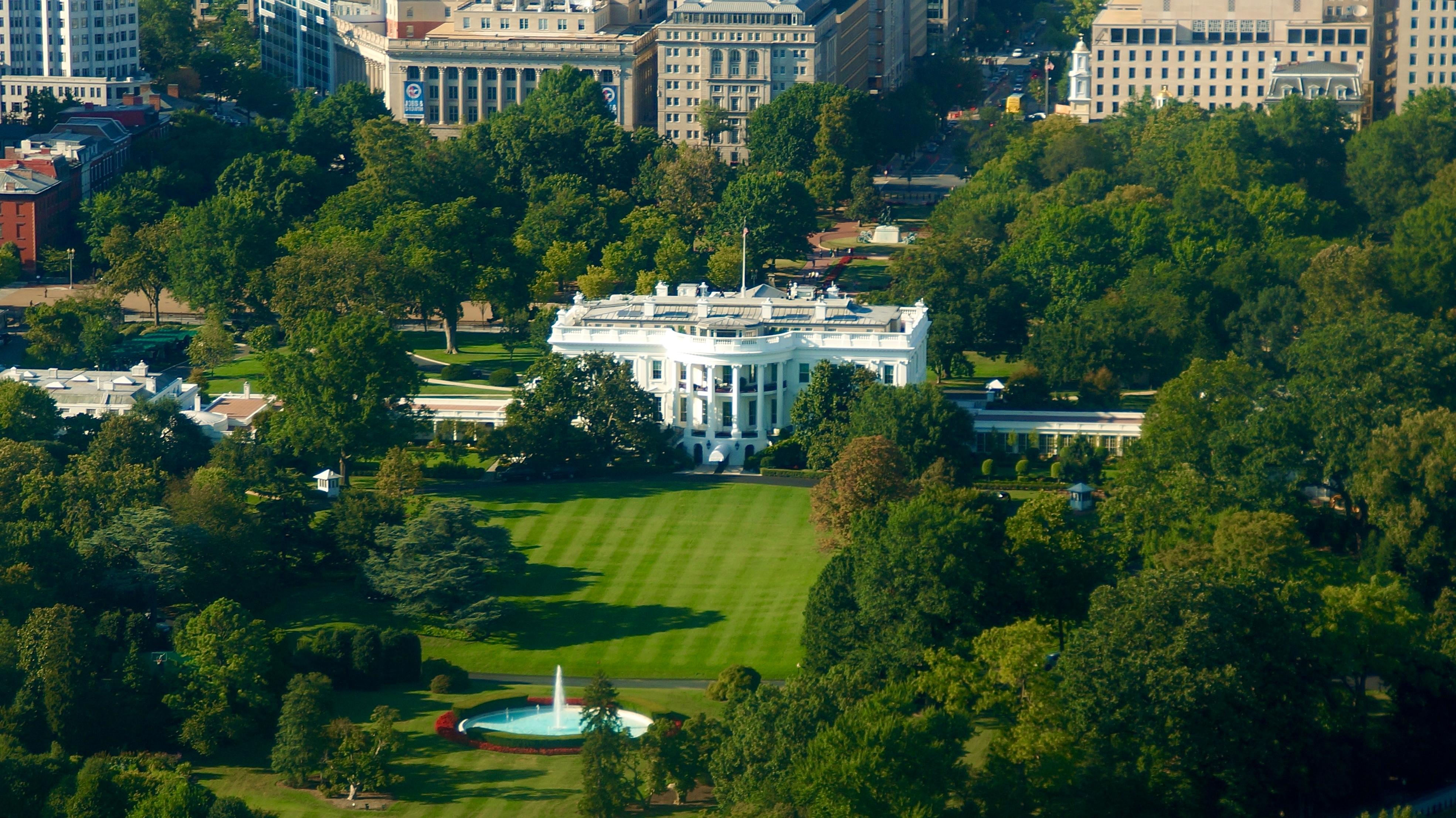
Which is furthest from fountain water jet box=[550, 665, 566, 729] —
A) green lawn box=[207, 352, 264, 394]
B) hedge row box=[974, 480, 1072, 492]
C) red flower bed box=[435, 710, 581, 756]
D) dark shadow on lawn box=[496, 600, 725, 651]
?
green lawn box=[207, 352, 264, 394]

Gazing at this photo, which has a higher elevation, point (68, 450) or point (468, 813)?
point (68, 450)

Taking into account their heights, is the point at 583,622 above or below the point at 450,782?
above

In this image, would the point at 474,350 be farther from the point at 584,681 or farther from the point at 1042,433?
the point at 584,681

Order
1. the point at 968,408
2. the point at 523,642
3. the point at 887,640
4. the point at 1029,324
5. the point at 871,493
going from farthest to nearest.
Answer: the point at 1029,324, the point at 968,408, the point at 871,493, the point at 523,642, the point at 887,640

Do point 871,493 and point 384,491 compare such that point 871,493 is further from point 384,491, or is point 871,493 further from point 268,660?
point 268,660

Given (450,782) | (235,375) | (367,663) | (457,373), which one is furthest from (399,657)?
(235,375)

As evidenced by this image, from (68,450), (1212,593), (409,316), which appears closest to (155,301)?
(409,316)
